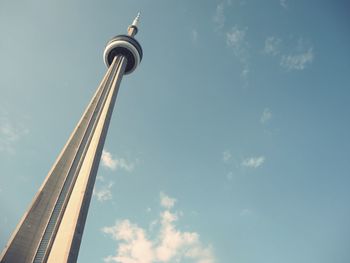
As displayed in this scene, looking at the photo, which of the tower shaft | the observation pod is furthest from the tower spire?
the tower shaft

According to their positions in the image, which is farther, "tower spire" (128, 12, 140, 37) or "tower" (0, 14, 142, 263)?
"tower spire" (128, 12, 140, 37)

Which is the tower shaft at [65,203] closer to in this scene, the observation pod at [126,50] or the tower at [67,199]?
the tower at [67,199]

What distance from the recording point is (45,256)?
2369 centimetres

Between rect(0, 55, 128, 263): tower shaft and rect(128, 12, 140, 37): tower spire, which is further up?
rect(128, 12, 140, 37): tower spire

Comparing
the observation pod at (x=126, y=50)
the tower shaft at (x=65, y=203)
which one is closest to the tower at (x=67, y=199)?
the tower shaft at (x=65, y=203)

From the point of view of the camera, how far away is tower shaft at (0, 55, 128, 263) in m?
23.1

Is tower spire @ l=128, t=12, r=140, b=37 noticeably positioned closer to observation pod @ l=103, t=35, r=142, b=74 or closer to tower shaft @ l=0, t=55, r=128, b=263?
observation pod @ l=103, t=35, r=142, b=74

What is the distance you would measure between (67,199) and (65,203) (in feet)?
1.52

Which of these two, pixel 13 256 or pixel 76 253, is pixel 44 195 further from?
pixel 76 253

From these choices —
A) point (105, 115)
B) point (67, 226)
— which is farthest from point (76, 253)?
point (105, 115)

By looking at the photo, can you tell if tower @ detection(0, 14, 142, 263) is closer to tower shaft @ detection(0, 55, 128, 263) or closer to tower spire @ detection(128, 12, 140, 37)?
tower shaft @ detection(0, 55, 128, 263)

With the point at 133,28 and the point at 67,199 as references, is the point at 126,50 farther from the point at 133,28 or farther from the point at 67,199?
the point at 67,199

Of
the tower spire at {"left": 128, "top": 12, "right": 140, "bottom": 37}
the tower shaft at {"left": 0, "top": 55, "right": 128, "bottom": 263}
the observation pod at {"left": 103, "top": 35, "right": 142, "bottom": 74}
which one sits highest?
the tower spire at {"left": 128, "top": 12, "right": 140, "bottom": 37}

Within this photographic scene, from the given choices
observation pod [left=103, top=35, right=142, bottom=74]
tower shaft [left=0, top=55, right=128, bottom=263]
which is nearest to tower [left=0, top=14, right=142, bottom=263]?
tower shaft [left=0, top=55, right=128, bottom=263]
